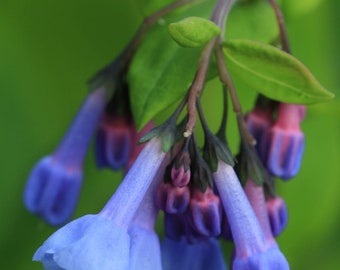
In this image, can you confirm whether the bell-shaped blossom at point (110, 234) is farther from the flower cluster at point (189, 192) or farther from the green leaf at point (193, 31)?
the green leaf at point (193, 31)

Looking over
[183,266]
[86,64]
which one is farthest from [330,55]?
[183,266]

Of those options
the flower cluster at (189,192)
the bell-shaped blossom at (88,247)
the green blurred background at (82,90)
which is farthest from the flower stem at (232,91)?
the green blurred background at (82,90)

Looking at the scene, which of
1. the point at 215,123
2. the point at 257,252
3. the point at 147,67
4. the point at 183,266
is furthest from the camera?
the point at 215,123

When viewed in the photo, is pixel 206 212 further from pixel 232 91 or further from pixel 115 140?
pixel 115 140

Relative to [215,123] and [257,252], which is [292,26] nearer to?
[215,123]

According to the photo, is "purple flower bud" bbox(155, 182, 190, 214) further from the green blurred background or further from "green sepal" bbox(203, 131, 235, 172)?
the green blurred background

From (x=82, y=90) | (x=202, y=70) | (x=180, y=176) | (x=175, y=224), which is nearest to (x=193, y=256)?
(x=175, y=224)

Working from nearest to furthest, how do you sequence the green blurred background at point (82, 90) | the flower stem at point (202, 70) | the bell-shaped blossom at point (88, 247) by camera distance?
the bell-shaped blossom at point (88, 247), the flower stem at point (202, 70), the green blurred background at point (82, 90)

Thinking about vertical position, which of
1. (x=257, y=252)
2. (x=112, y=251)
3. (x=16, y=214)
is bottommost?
(x=16, y=214)
